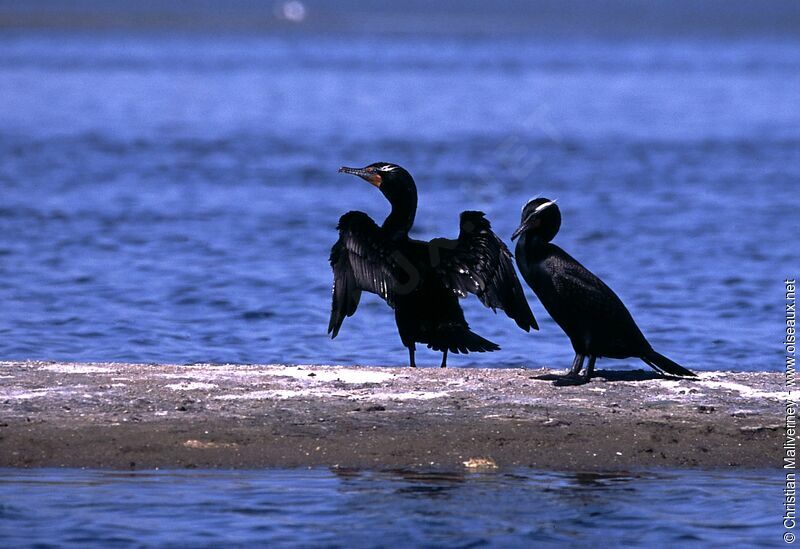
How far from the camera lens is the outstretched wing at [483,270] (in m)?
8.15

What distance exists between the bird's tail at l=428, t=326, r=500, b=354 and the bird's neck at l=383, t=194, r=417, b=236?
0.65 metres

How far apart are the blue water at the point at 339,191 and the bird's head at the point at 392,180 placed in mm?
1734

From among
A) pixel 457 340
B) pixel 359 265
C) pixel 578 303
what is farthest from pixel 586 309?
pixel 359 265

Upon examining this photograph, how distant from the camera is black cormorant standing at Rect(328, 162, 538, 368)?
26.8 feet

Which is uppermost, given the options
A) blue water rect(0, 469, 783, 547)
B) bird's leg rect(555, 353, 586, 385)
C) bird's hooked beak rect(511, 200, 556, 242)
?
bird's hooked beak rect(511, 200, 556, 242)

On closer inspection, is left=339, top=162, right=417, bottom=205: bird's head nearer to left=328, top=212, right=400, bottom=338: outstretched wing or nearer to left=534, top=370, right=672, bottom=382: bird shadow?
left=328, top=212, right=400, bottom=338: outstretched wing

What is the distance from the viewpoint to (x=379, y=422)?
6.98 metres

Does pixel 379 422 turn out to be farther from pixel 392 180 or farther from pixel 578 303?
pixel 392 180

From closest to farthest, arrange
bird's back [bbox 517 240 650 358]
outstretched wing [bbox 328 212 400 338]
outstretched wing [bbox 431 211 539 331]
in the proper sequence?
bird's back [bbox 517 240 650 358] → outstretched wing [bbox 431 211 539 331] → outstretched wing [bbox 328 212 400 338]

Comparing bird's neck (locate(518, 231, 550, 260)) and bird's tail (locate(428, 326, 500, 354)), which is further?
bird's tail (locate(428, 326, 500, 354))

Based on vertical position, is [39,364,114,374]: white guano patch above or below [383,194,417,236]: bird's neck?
below

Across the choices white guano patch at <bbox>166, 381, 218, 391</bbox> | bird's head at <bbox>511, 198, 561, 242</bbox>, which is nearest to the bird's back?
bird's head at <bbox>511, 198, 561, 242</bbox>

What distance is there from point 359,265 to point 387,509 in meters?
2.31

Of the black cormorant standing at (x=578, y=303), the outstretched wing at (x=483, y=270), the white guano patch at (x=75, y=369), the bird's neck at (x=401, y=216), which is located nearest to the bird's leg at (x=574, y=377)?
the black cormorant standing at (x=578, y=303)
